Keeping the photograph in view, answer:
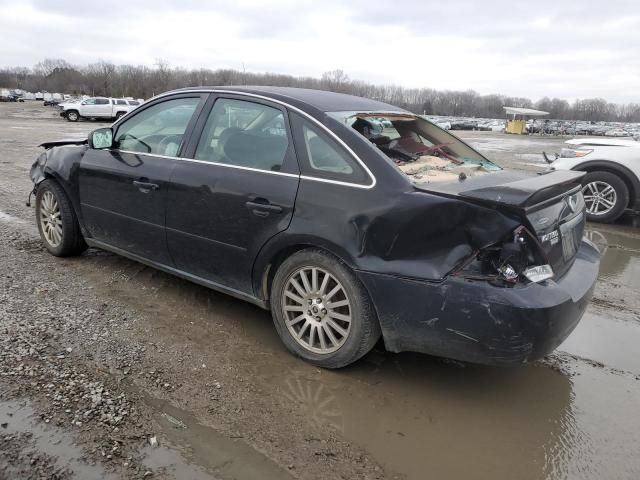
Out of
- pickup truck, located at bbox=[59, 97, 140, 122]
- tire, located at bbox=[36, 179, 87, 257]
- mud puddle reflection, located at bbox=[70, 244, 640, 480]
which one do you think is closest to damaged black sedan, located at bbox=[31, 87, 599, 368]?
mud puddle reflection, located at bbox=[70, 244, 640, 480]

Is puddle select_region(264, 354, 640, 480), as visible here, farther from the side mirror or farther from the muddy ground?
the side mirror

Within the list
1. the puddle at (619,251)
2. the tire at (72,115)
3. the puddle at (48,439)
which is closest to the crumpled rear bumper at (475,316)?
the puddle at (48,439)

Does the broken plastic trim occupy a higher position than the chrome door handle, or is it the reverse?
the chrome door handle

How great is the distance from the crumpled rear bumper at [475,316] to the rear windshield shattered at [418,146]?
652 millimetres

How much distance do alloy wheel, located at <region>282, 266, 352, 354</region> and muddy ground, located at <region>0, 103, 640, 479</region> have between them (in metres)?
0.21

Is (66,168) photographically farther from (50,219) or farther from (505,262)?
(505,262)

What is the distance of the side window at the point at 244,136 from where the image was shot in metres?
3.39

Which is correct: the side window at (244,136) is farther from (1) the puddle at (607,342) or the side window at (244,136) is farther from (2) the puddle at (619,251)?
(2) the puddle at (619,251)

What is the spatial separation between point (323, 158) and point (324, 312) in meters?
0.94

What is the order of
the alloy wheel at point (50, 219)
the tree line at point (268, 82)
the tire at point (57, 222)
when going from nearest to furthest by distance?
the tire at point (57, 222) < the alloy wheel at point (50, 219) < the tree line at point (268, 82)

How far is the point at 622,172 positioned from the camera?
765cm

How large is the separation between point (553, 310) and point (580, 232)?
1.05 metres

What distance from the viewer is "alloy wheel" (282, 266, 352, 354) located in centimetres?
308

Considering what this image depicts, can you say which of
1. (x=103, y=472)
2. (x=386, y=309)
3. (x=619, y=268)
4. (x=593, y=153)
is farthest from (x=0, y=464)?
(x=593, y=153)
